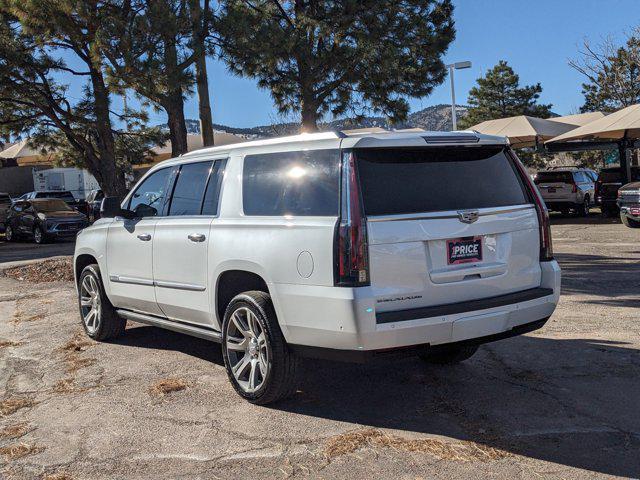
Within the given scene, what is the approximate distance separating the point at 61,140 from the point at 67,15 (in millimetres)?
9618

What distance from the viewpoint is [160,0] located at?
9.83m

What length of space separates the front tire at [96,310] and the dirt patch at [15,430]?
2328 mm

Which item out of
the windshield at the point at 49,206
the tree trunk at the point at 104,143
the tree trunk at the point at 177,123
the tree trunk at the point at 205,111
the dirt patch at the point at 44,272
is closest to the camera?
the tree trunk at the point at 205,111

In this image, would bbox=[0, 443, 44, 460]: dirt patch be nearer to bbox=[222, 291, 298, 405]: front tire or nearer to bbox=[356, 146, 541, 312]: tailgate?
bbox=[222, 291, 298, 405]: front tire

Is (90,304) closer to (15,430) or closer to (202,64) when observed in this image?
(15,430)

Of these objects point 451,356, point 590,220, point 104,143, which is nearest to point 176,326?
point 451,356

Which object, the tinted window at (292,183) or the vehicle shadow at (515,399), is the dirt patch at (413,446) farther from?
the tinted window at (292,183)

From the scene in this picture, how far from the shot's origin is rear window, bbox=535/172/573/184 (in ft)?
74.2

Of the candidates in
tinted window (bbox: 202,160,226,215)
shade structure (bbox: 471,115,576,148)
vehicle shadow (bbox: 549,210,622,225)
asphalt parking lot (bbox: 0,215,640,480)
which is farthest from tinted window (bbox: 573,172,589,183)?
tinted window (bbox: 202,160,226,215)

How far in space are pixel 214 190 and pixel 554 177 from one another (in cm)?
1952

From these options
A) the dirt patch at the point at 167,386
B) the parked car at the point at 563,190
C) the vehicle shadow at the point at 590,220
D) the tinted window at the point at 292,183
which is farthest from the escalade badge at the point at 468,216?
the parked car at the point at 563,190

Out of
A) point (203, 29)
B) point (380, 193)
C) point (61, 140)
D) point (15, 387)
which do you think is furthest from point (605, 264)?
point (61, 140)

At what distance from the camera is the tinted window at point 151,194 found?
6.22m

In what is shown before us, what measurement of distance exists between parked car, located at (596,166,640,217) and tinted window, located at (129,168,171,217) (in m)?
17.9
